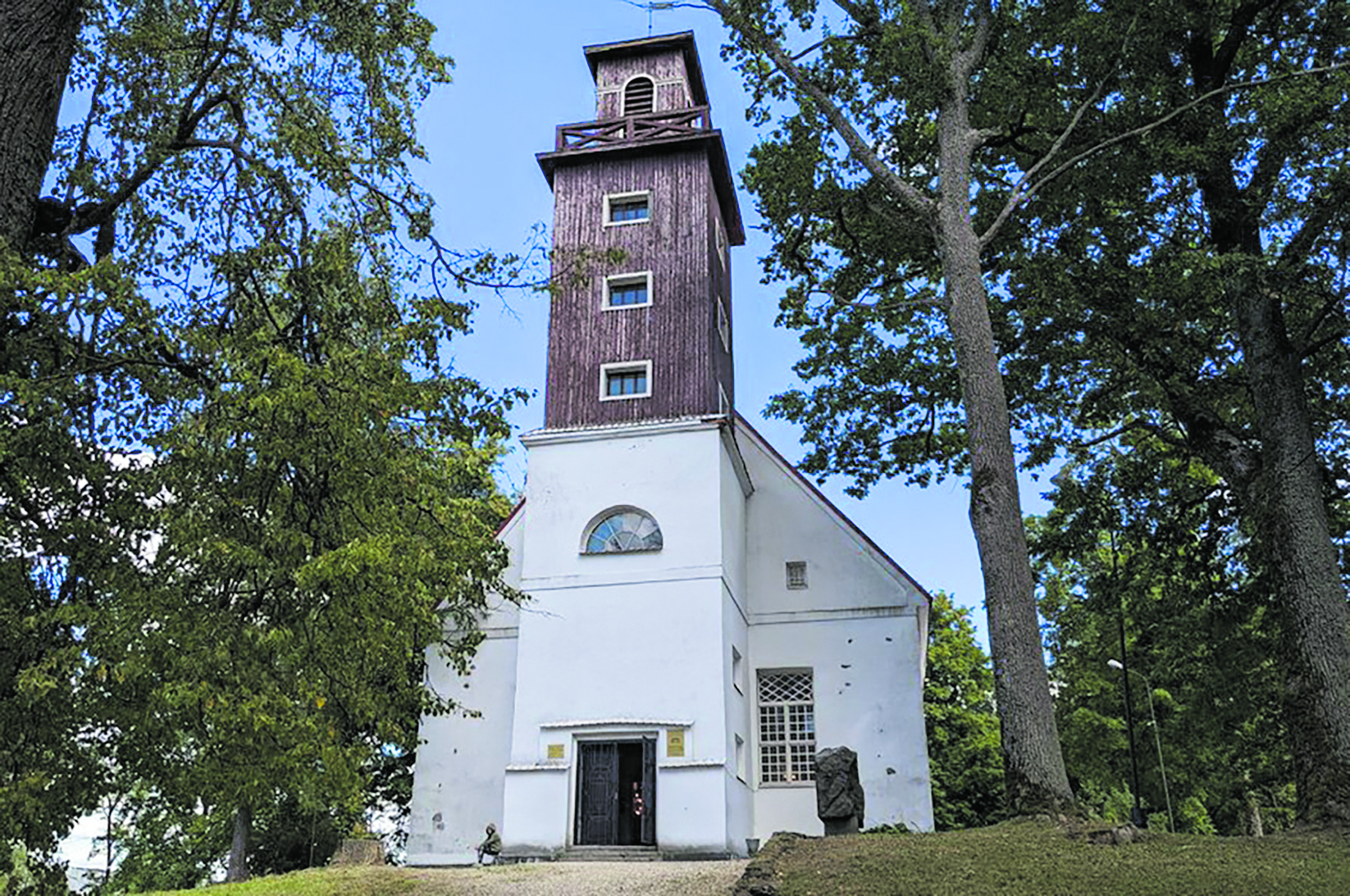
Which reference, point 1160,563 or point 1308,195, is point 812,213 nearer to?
point 1308,195

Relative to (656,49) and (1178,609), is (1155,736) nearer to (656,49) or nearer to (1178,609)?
(1178,609)

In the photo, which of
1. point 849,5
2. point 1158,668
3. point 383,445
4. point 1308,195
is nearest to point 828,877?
point 383,445

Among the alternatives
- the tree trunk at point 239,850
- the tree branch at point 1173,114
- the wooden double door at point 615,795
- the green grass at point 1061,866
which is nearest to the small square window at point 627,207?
the tree branch at point 1173,114

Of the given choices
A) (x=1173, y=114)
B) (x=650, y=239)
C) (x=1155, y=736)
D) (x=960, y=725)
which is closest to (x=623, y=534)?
(x=650, y=239)

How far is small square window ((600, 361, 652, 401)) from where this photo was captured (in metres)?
21.5

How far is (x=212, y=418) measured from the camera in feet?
28.0

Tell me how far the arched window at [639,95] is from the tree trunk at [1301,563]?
14936mm

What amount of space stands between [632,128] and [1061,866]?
1910 centimetres

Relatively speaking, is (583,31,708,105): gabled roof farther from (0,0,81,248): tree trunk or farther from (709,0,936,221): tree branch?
(0,0,81,248): tree trunk

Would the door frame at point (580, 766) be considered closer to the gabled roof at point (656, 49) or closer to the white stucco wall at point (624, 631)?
the white stucco wall at point (624, 631)

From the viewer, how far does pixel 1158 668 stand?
2544 centimetres

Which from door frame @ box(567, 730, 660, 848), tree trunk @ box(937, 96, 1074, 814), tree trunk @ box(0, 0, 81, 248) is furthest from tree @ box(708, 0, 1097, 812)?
tree trunk @ box(0, 0, 81, 248)

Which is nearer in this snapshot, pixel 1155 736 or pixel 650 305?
pixel 650 305

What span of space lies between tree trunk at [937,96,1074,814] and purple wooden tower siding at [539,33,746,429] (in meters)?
8.19
